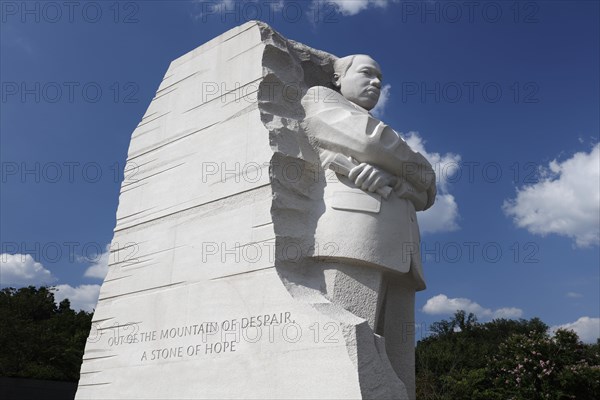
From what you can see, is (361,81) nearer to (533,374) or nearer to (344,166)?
(344,166)

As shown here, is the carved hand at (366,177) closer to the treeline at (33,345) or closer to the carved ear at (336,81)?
the carved ear at (336,81)

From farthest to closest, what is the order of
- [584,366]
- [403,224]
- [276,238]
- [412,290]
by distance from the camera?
[584,366], [412,290], [403,224], [276,238]

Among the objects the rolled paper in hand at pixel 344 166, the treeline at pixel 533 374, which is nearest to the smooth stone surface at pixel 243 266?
the rolled paper in hand at pixel 344 166

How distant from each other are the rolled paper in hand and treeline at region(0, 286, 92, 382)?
48.6ft

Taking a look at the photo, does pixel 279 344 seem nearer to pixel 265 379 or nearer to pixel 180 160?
pixel 265 379

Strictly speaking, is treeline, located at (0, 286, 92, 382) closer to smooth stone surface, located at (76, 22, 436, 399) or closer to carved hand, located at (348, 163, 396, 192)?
smooth stone surface, located at (76, 22, 436, 399)

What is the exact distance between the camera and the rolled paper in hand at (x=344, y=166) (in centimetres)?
452

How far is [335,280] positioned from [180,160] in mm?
1976

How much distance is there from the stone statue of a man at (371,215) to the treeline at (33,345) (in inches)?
575

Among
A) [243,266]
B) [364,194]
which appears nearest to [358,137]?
[364,194]

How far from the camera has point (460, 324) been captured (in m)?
35.1

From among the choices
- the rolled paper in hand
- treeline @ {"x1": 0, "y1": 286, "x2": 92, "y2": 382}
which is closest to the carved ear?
the rolled paper in hand

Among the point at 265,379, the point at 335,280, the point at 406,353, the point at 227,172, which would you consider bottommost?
the point at 265,379

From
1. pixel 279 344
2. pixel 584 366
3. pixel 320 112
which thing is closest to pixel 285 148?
pixel 320 112
